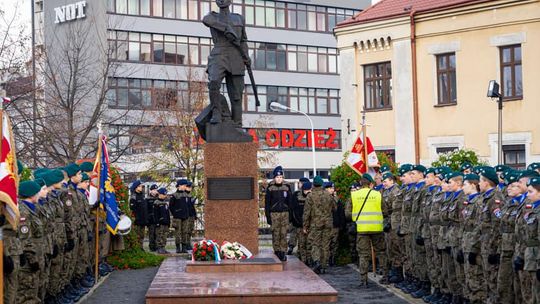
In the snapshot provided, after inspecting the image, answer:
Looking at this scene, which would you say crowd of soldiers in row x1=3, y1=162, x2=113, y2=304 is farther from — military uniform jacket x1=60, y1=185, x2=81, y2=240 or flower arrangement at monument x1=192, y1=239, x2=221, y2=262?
flower arrangement at monument x1=192, y1=239, x2=221, y2=262

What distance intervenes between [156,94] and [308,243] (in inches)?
1029

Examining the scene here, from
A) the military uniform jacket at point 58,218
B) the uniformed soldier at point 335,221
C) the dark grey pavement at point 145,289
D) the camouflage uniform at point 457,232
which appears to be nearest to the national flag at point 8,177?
the military uniform jacket at point 58,218

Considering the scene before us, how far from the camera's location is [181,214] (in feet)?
78.5

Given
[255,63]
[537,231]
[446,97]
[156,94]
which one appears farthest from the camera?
[255,63]

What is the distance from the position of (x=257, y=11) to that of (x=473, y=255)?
55.1 meters

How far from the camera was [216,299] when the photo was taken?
12.6 m

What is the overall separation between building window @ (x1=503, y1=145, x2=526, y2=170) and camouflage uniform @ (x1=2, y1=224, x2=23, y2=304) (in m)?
23.3

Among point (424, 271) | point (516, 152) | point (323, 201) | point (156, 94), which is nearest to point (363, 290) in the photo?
point (424, 271)

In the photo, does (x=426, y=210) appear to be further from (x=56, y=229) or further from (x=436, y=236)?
(x=56, y=229)

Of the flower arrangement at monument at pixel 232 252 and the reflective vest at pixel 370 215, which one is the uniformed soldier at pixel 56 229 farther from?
the reflective vest at pixel 370 215

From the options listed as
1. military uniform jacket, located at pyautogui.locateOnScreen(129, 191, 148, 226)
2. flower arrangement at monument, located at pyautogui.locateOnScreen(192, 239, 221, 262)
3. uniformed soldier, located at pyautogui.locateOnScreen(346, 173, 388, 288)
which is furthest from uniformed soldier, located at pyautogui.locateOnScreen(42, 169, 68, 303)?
military uniform jacket, located at pyautogui.locateOnScreen(129, 191, 148, 226)

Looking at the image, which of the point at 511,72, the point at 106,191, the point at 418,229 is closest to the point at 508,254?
the point at 418,229

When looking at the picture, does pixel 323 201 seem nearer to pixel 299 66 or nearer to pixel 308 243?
pixel 308 243

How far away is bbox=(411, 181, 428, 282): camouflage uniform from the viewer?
48.9ft
